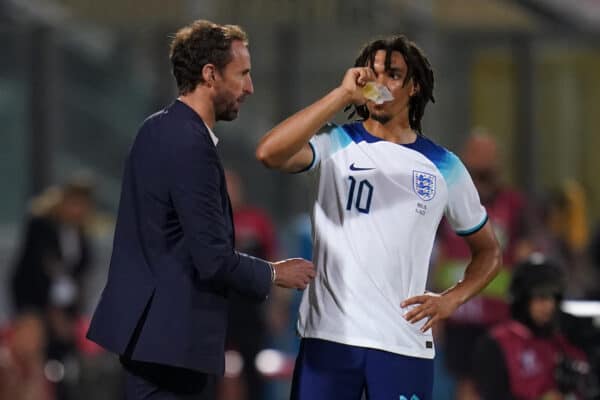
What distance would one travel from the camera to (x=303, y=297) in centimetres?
498

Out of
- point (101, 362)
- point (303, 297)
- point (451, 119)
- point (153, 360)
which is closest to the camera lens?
point (153, 360)

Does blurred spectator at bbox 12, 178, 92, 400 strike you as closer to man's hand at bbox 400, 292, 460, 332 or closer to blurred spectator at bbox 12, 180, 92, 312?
blurred spectator at bbox 12, 180, 92, 312

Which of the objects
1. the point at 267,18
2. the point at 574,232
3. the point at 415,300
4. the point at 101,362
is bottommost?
the point at 101,362

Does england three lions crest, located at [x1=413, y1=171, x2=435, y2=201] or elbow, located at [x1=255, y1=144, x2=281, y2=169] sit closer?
elbow, located at [x1=255, y1=144, x2=281, y2=169]

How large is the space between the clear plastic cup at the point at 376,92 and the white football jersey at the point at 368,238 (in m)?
0.14

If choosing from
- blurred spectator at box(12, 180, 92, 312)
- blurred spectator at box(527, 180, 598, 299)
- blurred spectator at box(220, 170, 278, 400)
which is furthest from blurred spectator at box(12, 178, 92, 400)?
blurred spectator at box(527, 180, 598, 299)

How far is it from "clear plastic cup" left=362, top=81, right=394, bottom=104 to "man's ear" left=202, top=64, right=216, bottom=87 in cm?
44

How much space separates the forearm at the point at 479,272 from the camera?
5125 millimetres

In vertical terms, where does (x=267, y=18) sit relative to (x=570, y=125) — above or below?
above

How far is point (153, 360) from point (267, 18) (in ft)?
Answer: 21.5

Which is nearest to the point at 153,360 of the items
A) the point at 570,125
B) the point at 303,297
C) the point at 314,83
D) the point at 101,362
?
the point at 303,297

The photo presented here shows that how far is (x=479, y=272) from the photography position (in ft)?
17.0

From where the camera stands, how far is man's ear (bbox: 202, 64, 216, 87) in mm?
4742

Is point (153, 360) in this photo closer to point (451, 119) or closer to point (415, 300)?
point (415, 300)
